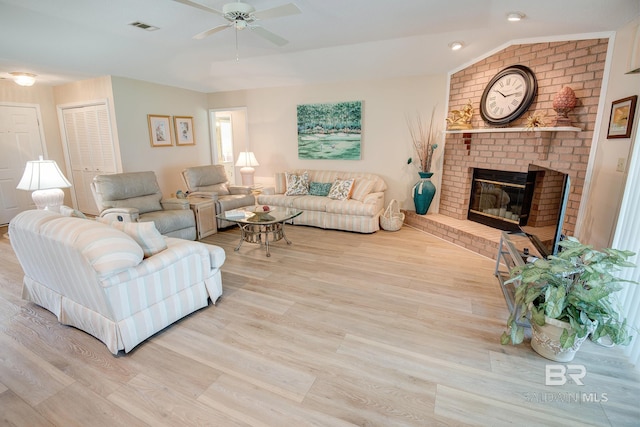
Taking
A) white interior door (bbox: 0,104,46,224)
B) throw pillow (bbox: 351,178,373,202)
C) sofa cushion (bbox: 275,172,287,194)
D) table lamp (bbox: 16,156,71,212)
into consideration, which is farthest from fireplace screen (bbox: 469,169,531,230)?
white interior door (bbox: 0,104,46,224)

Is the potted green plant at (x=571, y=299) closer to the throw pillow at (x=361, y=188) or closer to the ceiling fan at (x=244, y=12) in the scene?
the ceiling fan at (x=244, y=12)

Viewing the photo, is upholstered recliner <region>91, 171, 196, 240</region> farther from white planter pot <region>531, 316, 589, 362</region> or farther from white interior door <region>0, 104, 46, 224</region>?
white planter pot <region>531, 316, 589, 362</region>

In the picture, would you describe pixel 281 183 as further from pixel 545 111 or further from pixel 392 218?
pixel 545 111

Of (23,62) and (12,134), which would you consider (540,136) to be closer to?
(23,62)

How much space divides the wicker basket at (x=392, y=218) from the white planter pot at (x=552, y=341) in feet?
9.01

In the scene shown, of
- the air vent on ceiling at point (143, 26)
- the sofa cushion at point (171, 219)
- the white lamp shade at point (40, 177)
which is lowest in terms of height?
the sofa cushion at point (171, 219)

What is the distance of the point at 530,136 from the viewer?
3477mm

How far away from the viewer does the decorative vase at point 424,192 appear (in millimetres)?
4652

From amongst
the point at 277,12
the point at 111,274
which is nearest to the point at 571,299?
the point at 111,274

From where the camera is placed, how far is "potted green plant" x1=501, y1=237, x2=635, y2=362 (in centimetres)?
173

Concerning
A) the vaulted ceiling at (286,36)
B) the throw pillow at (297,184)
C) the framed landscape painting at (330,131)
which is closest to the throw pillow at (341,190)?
the throw pillow at (297,184)

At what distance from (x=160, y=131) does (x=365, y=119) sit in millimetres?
3625

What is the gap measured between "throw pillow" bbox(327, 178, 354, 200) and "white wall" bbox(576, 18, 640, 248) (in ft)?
9.55

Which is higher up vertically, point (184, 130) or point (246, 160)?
point (184, 130)
